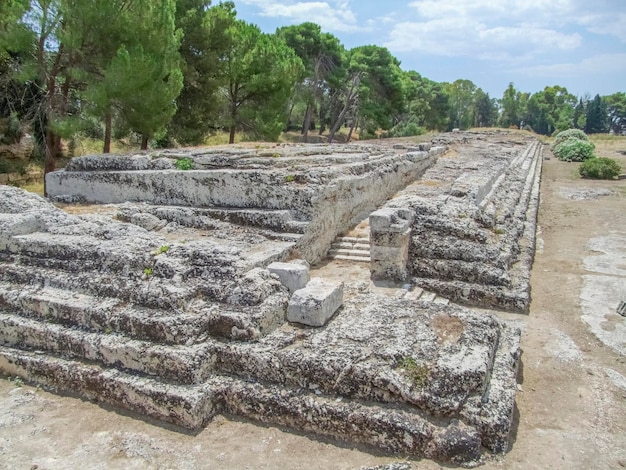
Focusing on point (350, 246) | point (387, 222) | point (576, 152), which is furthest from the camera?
point (576, 152)

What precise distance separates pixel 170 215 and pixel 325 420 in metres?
4.29

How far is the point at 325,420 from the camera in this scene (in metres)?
3.71

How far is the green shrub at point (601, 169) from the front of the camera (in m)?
19.1

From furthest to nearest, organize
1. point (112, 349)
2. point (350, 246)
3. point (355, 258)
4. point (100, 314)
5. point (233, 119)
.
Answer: point (233, 119)
point (350, 246)
point (355, 258)
point (100, 314)
point (112, 349)

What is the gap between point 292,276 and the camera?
16.1ft

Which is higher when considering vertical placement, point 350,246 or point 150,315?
point 150,315

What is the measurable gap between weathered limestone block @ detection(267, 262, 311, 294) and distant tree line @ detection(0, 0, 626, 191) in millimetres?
7932

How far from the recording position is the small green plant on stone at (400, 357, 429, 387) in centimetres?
368

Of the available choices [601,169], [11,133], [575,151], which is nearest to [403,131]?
[575,151]

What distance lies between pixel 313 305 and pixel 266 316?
1.40 feet

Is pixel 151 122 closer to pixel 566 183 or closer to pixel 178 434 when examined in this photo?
pixel 178 434

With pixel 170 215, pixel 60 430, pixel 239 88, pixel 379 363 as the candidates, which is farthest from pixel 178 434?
pixel 239 88

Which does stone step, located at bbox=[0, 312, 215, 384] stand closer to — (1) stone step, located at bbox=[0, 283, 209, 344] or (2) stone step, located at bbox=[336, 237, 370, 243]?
(1) stone step, located at bbox=[0, 283, 209, 344]

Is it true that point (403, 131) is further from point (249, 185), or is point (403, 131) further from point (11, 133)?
point (249, 185)
